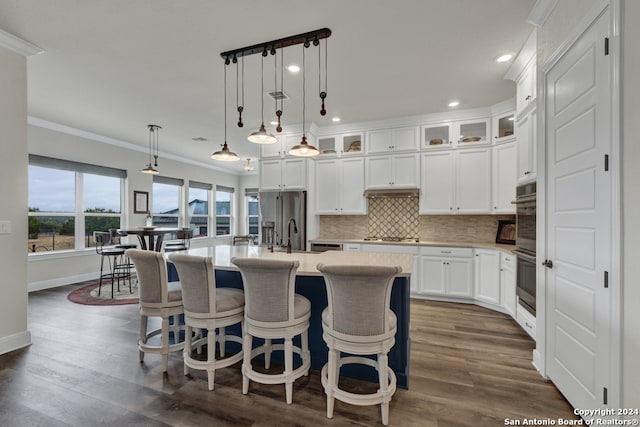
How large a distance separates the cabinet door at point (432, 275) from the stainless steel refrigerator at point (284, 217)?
1880 millimetres

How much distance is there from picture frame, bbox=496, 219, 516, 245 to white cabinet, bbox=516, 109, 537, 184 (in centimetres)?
121

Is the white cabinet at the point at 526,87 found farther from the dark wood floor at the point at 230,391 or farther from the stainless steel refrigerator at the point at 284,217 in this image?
the stainless steel refrigerator at the point at 284,217

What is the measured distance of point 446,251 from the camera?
13.5 ft

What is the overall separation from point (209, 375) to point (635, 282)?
2516 millimetres

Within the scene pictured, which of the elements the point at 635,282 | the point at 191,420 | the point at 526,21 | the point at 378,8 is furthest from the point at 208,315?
the point at 526,21

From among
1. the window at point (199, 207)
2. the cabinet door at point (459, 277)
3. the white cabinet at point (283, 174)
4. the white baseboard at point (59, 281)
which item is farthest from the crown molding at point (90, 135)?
the cabinet door at point (459, 277)

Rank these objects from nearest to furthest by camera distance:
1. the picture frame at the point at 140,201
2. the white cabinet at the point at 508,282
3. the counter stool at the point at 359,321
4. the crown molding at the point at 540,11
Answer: the counter stool at the point at 359,321
the crown molding at the point at 540,11
the white cabinet at the point at 508,282
the picture frame at the point at 140,201

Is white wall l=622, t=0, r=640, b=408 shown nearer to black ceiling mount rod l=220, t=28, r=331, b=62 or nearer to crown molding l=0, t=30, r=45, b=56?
black ceiling mount rod l=220, t=28, r=331, b=62

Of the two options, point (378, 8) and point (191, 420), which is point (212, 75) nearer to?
point (378, 8)

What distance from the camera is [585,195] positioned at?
168 centimetres

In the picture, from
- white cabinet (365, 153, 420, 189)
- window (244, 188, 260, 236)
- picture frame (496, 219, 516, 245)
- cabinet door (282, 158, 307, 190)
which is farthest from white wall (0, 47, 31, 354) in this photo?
window (244, 188, 260, 236)

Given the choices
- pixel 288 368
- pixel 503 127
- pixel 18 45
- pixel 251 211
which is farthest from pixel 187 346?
pixel 251 211

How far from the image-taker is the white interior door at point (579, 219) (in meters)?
1.54

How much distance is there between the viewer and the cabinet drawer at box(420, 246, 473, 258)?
4.02m
